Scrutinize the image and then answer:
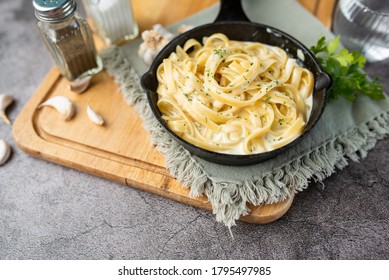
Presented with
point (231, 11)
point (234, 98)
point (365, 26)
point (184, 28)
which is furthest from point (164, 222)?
point (365, 26)

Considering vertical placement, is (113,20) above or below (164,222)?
above

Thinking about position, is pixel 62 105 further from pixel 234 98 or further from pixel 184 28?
pixel 234 98

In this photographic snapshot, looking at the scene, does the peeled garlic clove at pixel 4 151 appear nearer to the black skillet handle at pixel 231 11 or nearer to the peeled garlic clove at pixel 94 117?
the peeled garlic clove at pixel 94 117

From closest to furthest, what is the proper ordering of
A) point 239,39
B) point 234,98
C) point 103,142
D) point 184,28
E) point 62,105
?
1. point 234,98
2. point 103,142
3. point 62,105
4. point 239,39
5. point 184,28

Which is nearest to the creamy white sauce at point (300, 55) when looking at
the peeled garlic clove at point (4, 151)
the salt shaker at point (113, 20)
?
the salt shaker at point (113, 20)

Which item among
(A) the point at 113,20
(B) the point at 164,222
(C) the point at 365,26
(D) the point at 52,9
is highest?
(D) the point at 52,9

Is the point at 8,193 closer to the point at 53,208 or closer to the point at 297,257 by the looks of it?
the point at 53,208
